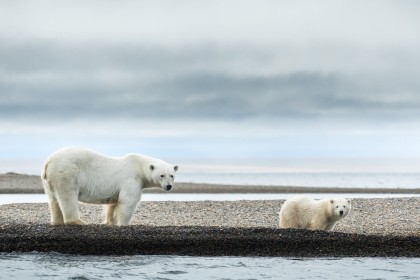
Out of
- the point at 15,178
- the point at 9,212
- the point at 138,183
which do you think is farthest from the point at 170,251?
the point at 15,178

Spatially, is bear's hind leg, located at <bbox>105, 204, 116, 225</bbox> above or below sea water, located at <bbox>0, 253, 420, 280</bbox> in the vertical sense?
above

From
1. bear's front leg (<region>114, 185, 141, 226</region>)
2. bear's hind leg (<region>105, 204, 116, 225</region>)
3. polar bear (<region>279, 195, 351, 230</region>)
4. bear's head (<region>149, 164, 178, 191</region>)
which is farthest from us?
polar bear (<region>279, 195, 351, 230</region>)

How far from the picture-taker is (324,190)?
4794 centimetres

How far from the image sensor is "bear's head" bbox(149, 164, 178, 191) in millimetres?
13961

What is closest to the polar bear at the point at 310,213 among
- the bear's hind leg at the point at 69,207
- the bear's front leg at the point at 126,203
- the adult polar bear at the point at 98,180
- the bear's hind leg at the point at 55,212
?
the adult polar bear at the point at 98,180

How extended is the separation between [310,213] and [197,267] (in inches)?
189

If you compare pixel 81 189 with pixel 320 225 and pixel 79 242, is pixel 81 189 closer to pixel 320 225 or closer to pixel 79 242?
pixel 79 242

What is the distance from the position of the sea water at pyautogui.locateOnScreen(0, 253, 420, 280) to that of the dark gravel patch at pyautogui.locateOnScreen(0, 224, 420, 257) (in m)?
0.35

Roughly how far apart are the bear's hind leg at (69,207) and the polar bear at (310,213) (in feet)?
14.3

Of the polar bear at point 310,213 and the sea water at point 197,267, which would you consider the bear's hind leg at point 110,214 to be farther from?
the polar bear at point 310,213

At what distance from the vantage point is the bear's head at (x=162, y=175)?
14.0m

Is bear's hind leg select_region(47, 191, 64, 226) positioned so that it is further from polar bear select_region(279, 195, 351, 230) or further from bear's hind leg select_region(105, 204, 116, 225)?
polar bear select_region(279, 195, 351, 230)

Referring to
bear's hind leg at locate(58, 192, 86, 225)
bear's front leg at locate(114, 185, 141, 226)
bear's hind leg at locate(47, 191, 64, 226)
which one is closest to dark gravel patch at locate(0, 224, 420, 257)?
bear's hind leg at locate(58, 192, 86, 225)

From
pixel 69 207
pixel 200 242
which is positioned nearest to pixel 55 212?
pixel 69 207
